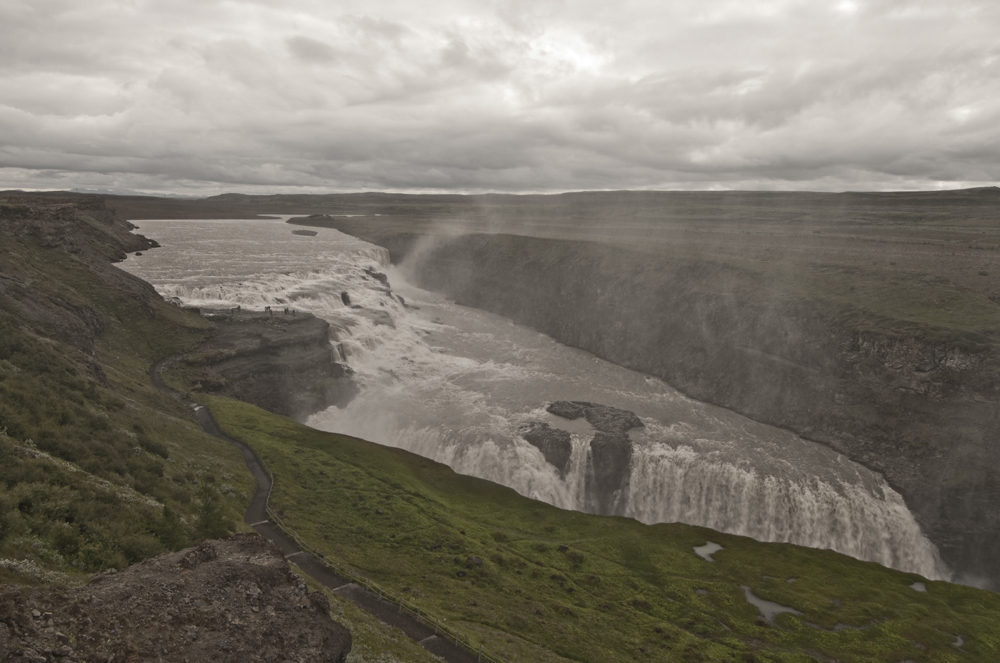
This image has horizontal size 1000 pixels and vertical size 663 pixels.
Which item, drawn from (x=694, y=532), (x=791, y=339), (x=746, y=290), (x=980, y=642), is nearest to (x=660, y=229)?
(x=746, y=290)

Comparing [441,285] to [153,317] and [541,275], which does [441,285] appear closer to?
[541,275]

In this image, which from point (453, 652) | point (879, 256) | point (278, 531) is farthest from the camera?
point (879, 256)

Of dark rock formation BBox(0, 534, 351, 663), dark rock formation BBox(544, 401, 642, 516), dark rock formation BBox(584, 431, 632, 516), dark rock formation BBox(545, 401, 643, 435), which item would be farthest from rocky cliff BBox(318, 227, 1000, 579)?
dark rock formation BBox(0, 534, 351, 663)

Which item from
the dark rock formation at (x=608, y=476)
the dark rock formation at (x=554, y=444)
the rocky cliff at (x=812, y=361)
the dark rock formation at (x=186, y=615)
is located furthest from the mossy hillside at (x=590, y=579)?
the dark rock formation at (x=186, y=615)

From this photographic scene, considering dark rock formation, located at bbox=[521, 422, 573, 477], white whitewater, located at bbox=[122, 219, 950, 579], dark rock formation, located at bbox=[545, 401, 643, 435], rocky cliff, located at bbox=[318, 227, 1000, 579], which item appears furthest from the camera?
dark rock formation, located at bbox=[545, 401, 643, 435]

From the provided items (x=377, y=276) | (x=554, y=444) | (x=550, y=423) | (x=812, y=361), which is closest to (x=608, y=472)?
(x=554, y=444)

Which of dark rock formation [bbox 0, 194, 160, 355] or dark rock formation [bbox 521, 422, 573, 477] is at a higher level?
dark rock formation [bbox 0, 194, 160, 355]

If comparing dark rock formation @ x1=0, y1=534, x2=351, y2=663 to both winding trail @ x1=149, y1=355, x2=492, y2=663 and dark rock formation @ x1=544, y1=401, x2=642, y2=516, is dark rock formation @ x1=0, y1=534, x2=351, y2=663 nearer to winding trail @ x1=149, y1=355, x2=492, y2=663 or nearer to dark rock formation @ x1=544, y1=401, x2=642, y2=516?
winding trail @ x1=149, y1=355, x2=492, y2=663
